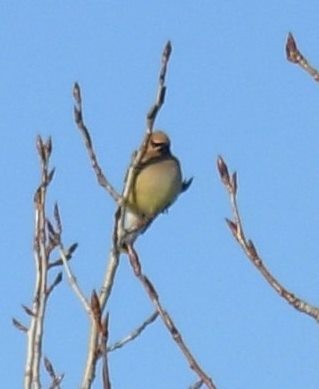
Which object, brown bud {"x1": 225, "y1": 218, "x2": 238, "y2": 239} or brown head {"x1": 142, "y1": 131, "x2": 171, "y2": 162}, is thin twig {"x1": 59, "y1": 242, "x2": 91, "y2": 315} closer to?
brown bud {"x1": 225, "y1": 218, "x2": 238, "y2": 239}

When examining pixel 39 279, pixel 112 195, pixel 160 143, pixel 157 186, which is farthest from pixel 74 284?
pixel 160 143

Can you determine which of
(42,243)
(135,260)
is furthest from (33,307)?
(135,260)

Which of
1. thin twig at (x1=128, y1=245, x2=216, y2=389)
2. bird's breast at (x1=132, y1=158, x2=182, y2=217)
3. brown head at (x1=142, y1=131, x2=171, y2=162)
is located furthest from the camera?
brown head at (x1=142, y1=131, x2=171, y2=162)

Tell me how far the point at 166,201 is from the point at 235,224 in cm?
420

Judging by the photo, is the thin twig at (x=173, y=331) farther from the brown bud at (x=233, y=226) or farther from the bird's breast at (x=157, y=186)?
the bird's breast at (x=157, y=186)

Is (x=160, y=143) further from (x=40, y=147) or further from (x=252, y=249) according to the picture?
(x=252, y=249)

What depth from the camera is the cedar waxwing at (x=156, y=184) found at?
7232mm

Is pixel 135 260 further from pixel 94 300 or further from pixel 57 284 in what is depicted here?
pixel 57 284

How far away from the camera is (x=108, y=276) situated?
14.8 feet

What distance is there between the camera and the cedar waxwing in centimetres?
723

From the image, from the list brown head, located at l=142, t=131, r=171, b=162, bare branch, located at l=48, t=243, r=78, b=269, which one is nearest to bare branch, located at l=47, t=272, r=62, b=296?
bare branch, located at l=48, t=243, r=78, b=269

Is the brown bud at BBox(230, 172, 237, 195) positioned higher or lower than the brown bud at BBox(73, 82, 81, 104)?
lower

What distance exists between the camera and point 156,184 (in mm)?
7703

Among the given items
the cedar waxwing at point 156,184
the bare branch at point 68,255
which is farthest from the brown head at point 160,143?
the bare branch at point 68,255
